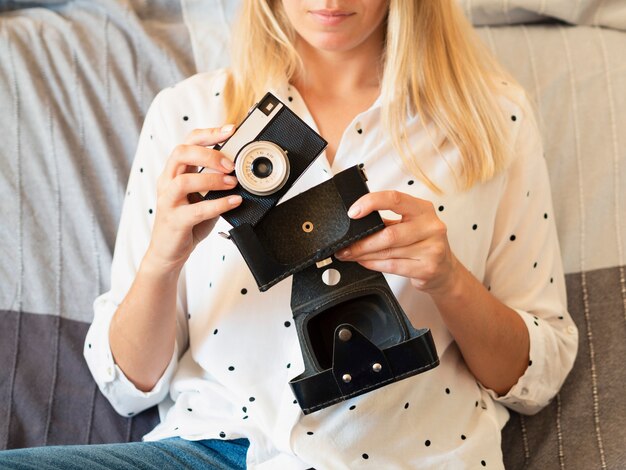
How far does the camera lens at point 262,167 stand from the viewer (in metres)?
0.90

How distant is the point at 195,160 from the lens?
0.91m

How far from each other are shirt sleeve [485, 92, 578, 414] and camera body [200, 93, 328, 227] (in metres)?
0.36

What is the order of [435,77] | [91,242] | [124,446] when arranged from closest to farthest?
[124,446], [435,77], [91,242]

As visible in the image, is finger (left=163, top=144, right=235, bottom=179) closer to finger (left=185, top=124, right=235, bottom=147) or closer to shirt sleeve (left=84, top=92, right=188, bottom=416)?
finger (left=185, top=124, right=235, bottom=147)

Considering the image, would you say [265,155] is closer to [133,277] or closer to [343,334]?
[343,334]

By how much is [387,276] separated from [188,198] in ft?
0.94

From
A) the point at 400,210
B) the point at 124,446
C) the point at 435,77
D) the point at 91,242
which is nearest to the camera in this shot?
the point at 400,210

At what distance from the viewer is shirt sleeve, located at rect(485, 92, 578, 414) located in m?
1.15

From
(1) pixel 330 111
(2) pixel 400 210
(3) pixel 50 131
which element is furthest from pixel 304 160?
(3) pixel 50 131

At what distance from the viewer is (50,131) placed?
1.30m

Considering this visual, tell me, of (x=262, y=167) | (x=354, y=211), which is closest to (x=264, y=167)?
(x=262, y=167)

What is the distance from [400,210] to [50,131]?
643 mm

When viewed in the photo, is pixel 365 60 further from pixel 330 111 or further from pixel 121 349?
pixel 121 349

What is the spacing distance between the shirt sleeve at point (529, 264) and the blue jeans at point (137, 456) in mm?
361
